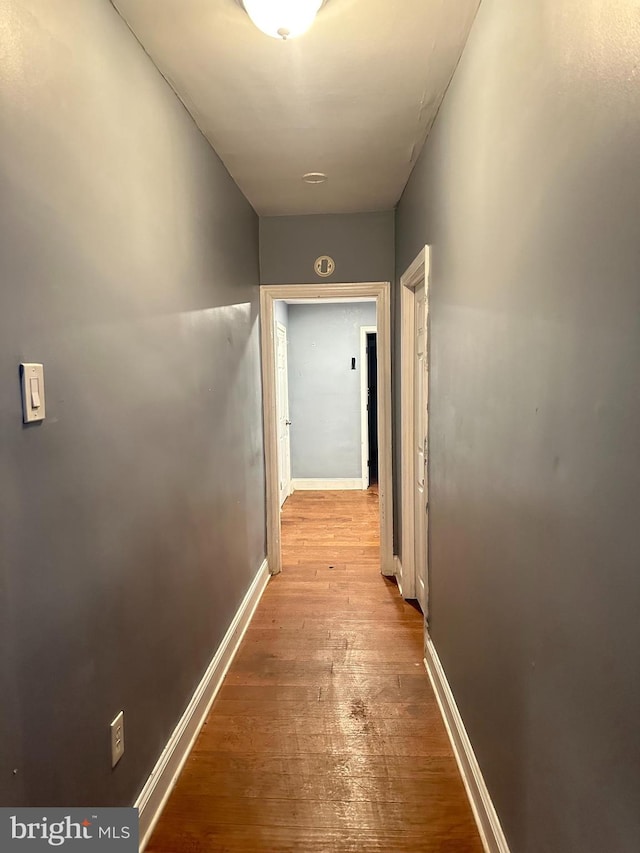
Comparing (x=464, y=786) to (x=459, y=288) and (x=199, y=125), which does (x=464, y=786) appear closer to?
(x=459, y=288)

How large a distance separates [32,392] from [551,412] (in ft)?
3.57

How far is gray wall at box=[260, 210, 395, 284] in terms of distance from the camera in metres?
3.37

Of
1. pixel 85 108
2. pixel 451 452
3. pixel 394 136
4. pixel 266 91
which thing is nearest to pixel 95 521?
pixel 85 108

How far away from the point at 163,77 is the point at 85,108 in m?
0.67

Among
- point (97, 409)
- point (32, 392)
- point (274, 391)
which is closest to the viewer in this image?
point (32, 392)

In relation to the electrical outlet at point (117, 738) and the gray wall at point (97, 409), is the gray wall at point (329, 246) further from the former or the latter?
the electrical outlet at point (117, 738)

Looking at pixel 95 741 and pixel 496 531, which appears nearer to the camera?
pixel 95 741

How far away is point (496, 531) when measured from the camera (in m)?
1.40

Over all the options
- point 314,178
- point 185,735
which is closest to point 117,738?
point 185,735

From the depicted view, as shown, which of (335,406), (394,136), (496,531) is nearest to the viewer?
(496,531)

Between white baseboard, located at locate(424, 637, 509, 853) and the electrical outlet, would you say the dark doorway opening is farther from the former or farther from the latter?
the electrical outlet

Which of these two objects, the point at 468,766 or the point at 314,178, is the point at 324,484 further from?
the point at 468,766

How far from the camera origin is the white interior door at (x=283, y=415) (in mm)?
5539

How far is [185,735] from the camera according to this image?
188cm
